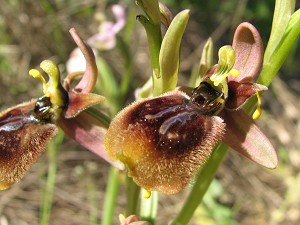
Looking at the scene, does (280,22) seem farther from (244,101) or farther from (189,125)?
(189,125)

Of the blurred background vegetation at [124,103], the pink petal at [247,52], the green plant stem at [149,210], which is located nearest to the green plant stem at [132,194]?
the green plant stem at [149,210]

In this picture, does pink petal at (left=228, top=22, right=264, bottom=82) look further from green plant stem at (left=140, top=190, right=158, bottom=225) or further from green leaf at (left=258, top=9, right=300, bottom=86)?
green plant stem at (left=140, top=190, right=158, bottom=225)

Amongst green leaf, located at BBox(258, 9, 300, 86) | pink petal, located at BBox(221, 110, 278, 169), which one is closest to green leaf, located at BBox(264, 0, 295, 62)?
green leaf, located at BBox(258, 9, 300, 86)

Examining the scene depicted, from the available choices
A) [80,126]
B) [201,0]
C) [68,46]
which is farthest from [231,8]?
[80,126]

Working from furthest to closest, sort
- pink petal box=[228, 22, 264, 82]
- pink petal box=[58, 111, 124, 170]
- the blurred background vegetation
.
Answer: the blurred background vegetation
pink petal box=[58, 111, 124, 170]
pink petal box=[228, 22, 264, 82]

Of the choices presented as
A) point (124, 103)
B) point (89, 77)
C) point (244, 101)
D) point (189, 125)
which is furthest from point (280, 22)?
point (124, 103)

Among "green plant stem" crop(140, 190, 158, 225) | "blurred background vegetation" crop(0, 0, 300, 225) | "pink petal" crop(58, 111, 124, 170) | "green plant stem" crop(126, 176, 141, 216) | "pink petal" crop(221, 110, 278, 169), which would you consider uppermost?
"pink petal" crop(221, 110, 278, 169)

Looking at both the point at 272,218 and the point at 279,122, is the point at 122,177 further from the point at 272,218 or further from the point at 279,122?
the point at 279,122

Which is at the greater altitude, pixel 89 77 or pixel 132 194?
pixel 89 77
